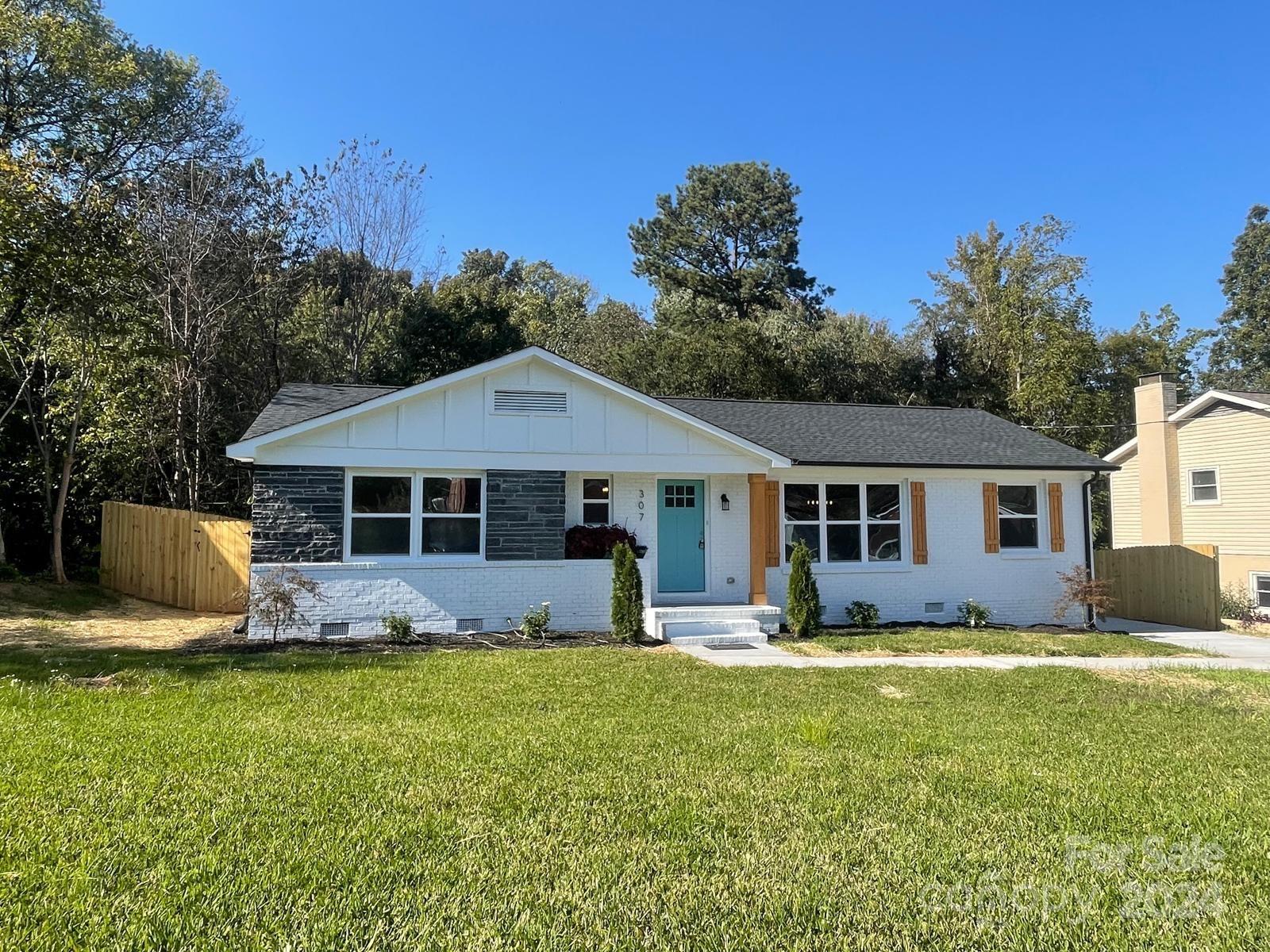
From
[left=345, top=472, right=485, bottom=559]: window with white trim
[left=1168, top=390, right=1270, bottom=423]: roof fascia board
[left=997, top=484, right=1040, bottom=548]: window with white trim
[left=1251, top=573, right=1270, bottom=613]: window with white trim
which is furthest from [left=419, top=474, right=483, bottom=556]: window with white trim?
[left=1251, top=573, right=1270, bottom=613]: window with white trim

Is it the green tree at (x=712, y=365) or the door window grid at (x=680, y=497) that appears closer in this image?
the door window grid at (x=680, y=497)

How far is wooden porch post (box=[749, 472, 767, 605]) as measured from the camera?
12336 millimetres

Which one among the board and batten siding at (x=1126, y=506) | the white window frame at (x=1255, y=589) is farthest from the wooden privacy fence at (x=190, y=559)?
the board and batten siding at (x=1126, y=506)

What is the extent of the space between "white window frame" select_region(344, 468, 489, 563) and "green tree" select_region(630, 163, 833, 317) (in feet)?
77.9

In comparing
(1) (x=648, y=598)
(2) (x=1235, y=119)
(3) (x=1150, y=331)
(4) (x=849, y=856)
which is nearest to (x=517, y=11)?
(1) (x=648, y=598)

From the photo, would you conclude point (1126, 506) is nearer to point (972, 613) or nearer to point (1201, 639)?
point (1201, 639)

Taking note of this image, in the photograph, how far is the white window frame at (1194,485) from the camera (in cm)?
1834

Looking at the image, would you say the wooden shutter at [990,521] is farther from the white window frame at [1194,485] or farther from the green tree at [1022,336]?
the green tree at [1022,336]

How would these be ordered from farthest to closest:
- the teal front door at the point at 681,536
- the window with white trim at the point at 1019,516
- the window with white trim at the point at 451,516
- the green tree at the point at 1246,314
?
the green tree at the point at 1246,314
the window with white trim at the point at 1019,516
the teal front door at the point at 681,536
the window with white trim at the point at 451,516

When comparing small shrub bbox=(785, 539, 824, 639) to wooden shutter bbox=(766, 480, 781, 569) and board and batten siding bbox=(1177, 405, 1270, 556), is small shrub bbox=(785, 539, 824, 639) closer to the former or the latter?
wooden shutter bbox=(766, 480, 781, 569)

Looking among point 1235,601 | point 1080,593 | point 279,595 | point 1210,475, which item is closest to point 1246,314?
point 1210,475

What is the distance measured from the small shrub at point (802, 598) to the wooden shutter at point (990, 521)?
3907mm

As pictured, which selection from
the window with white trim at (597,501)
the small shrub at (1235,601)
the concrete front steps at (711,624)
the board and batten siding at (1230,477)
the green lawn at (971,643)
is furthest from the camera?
the board and batten siding at (1230,477)

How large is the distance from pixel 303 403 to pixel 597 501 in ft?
17.3
